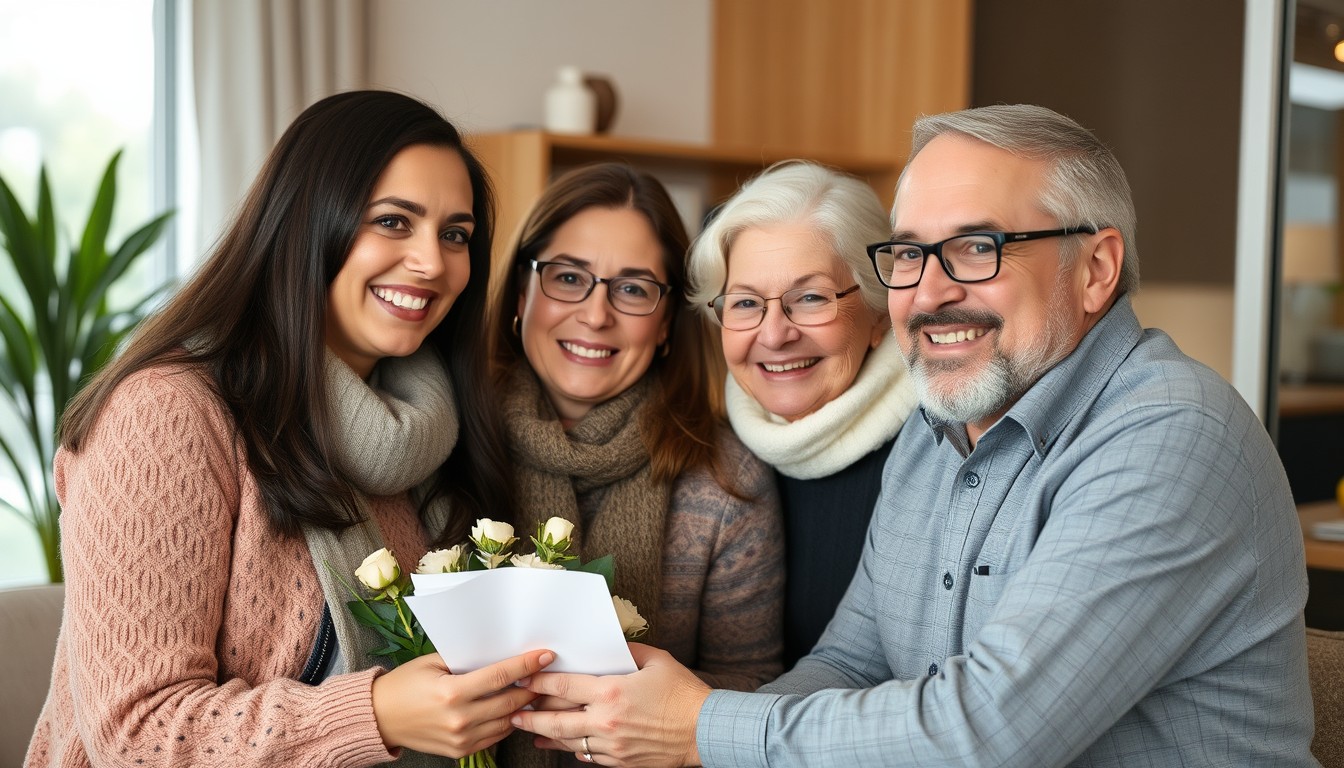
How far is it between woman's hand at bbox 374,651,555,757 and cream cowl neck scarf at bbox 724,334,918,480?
0.72 metres

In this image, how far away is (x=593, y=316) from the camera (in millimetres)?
2207

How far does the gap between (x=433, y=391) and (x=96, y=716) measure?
0.70 metres

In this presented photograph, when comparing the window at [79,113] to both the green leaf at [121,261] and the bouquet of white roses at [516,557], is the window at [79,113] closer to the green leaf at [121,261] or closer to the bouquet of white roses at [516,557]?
the green leaf at [121,261]

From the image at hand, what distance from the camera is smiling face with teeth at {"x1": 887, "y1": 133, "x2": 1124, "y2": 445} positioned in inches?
63.7

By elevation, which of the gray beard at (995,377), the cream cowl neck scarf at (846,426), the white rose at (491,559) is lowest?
the white rose at (491,559)

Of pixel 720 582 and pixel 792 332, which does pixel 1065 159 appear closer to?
pixel 792 332

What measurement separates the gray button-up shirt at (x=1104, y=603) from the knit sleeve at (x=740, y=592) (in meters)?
0.55

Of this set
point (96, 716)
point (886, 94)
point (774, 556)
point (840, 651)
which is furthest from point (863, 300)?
point (886, 94)

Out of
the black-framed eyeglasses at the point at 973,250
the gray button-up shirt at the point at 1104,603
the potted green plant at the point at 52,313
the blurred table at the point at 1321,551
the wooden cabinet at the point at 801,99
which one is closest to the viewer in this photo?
the gray button-up shirt at the point at 1104,603

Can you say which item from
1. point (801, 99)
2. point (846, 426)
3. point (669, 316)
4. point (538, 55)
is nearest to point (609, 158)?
point (538, 55)

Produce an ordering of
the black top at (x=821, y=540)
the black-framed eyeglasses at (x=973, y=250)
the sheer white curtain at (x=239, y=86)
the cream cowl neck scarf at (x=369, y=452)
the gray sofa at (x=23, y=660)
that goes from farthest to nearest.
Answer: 1. the sheer white curtain at (x=239, y=86)
2. the black top at (x=821, y=540)
3. the gray sofa at (x=23, y=660)
4. the cream cowl neck scarf at (x=369, y=452)
5. the black-framed eyeglasses at (x=973, y=250)

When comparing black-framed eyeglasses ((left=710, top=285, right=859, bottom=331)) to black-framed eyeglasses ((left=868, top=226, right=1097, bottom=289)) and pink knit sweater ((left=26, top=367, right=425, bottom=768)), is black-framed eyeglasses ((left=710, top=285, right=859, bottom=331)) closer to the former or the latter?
black-framed eyeglasses ((left=868, top=226, right=1097, bottom=289))

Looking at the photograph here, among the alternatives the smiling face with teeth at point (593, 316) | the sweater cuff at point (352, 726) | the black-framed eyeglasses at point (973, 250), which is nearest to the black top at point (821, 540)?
the smiling face with teeth at point (593, 316)

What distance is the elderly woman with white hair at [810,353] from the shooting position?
2.17 metres
